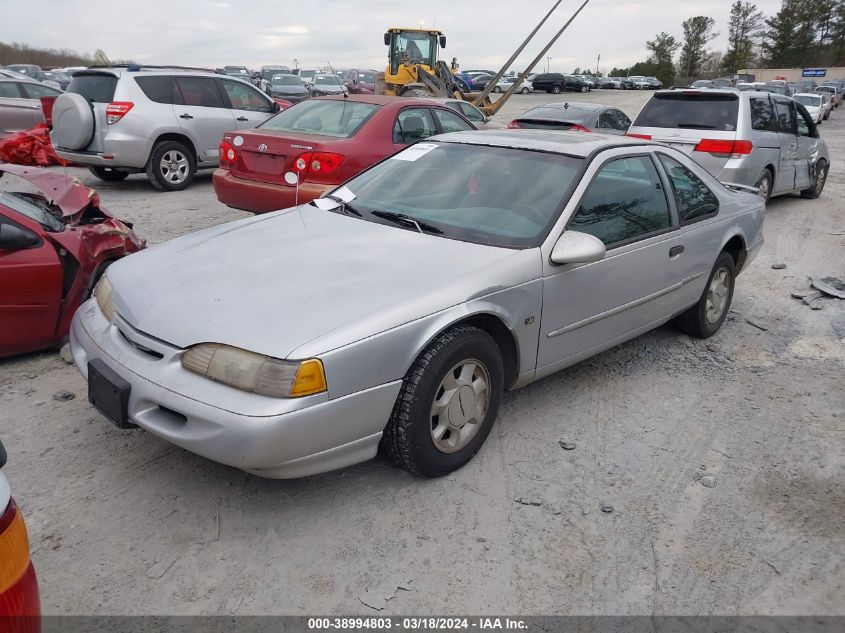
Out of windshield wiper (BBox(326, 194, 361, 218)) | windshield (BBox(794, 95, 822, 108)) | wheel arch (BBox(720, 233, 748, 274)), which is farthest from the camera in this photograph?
windshield (BBox(794, 95, 822, 108))

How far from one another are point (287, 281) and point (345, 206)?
1.21 meters

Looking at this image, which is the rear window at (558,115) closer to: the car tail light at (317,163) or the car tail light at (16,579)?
the car tail light at (317,163)

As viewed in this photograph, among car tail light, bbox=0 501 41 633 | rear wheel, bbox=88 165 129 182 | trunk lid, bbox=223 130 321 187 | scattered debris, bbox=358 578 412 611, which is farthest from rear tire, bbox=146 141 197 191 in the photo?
car tail light, bbox=0 501 41 633

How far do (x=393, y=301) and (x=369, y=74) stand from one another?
3515cm

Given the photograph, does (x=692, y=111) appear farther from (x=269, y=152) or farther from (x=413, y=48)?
(x=413, y=48)

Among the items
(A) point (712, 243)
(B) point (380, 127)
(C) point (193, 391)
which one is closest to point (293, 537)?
(C) point (193, 391)

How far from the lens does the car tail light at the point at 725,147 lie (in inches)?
349

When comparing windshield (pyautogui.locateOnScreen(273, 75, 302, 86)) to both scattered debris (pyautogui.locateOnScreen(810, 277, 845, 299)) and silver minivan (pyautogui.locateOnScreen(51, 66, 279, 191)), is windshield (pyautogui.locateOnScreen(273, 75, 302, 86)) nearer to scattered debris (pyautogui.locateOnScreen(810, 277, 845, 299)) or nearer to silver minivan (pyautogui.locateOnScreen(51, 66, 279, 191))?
silver minivan (pyautogui.locateOnScreen(51, 66, 279, 191))

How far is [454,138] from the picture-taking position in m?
4.53

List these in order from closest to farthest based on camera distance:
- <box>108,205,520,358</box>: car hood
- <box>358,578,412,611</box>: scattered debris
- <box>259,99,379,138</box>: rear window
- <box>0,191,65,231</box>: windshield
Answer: <box>358,578,412,611</box>: scattered debris
<box>108,205,520,358</box>: car hood
<box>0,191,65,231</box>: windshield
<box>259,99,379,138</box>: rear window

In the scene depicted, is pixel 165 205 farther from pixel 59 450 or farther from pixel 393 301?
pixel 393 301

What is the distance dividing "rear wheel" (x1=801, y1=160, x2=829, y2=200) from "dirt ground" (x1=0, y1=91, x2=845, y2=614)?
26.3 feet

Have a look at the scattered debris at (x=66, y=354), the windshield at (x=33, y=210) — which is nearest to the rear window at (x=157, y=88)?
the windshield at (x=33, y=210)

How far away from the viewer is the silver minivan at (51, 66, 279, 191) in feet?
32.5
